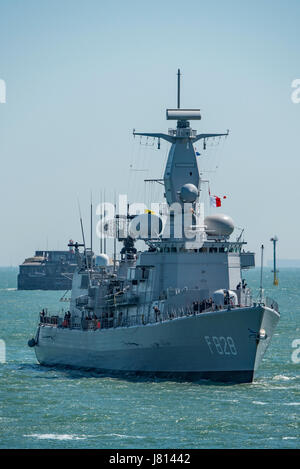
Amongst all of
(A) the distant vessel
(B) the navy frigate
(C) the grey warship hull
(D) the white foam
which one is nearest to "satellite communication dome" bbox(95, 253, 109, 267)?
(B) the navy frigate

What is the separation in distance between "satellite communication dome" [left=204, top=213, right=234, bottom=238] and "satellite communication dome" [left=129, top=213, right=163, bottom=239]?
280 cm

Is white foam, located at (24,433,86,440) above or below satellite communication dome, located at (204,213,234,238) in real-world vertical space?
below

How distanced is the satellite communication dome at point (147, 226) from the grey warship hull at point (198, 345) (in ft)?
16.7

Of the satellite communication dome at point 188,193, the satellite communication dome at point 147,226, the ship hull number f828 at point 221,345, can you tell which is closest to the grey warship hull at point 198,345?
the ship hull number f828 at point 221,345

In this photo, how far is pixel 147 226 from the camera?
48406 millimetres

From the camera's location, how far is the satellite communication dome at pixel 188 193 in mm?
46688

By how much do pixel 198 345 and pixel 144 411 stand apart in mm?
6703

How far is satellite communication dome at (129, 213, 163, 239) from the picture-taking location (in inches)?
1898

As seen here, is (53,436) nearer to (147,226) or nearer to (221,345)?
(221,345)

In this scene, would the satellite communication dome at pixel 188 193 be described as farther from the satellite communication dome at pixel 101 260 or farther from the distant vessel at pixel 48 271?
the distant vessel at pixel 48 271

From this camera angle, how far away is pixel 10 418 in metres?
36.2

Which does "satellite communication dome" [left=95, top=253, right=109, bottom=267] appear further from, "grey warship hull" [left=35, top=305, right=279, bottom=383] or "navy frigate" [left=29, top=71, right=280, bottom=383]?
"grey warship hull" [left=35, top=305, right=279, bottom=383]

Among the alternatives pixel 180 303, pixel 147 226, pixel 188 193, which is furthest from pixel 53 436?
pixel 147 226
